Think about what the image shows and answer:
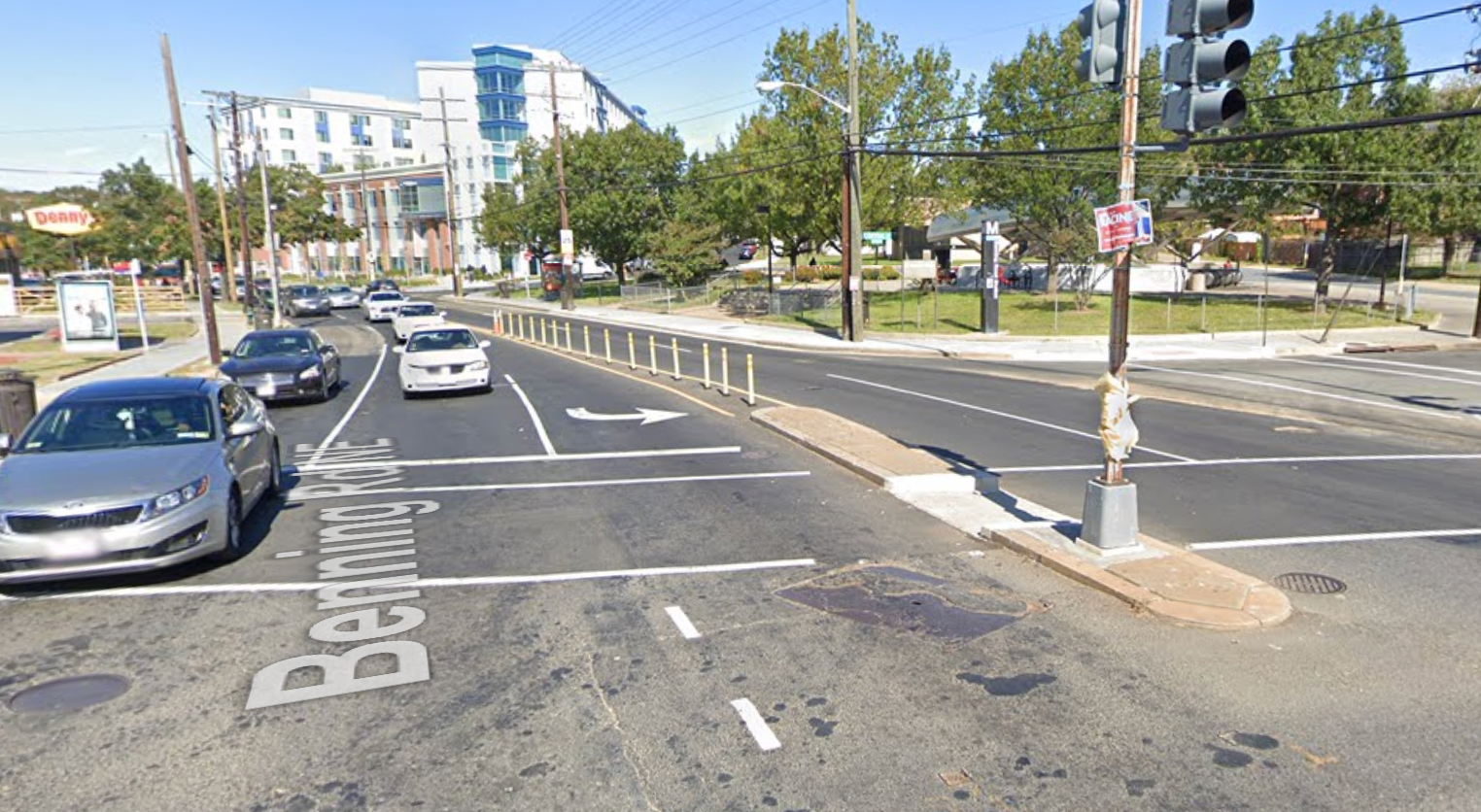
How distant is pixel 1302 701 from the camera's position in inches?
207

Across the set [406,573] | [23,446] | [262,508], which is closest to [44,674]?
[406,573]

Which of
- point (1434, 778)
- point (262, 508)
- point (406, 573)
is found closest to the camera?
point (1434, 778)

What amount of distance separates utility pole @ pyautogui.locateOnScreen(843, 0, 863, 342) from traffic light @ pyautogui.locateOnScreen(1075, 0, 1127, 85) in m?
20.1

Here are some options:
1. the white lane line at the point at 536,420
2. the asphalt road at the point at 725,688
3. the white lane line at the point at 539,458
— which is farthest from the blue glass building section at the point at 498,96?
the asphalt road at the point at 725,688

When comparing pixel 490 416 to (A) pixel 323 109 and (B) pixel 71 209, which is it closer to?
(B) pixel 71 209

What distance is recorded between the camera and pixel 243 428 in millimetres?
8602

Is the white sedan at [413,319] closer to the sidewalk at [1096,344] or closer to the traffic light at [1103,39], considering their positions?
the sidewalk at [1096,344]

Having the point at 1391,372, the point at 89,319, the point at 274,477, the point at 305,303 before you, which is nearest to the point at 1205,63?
the point at 274,477

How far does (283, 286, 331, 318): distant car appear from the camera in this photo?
5016 cm

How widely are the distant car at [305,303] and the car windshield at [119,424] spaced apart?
150ft

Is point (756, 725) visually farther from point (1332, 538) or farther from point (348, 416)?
point (348, 416)

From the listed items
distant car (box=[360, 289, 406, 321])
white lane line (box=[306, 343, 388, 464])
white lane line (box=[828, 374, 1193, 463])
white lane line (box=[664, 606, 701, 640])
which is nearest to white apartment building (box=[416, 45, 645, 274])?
distant car (box=[360, 289, 406, 321])

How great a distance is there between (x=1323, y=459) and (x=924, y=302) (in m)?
31.9

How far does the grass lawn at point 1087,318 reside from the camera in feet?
112
